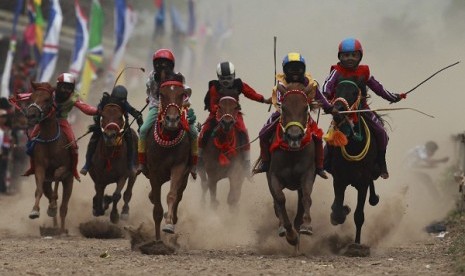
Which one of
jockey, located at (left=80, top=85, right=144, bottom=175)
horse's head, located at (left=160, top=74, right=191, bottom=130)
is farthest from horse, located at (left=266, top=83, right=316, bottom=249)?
jockey, located at (left=80, top=85, right=144, bottom=175)

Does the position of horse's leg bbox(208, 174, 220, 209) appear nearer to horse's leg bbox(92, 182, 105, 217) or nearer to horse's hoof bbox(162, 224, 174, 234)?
horse's leg bbox(92, 182, 105, 217)

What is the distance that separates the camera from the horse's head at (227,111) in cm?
1653

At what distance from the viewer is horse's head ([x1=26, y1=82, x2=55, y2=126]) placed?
51.8ft

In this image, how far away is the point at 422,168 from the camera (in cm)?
2334

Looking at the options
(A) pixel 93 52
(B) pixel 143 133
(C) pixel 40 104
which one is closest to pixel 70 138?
(C) pixel 40 104

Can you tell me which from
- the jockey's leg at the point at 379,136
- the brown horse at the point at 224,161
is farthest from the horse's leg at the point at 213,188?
the jockey's leg at the point at 379,136

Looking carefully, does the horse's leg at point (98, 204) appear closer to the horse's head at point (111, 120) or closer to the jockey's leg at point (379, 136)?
the horse's head at point (111, 120)

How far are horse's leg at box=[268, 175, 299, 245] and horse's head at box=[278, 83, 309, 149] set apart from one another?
636 mm

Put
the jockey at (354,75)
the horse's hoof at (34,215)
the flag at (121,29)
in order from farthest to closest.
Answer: the flag at (121,29)
the horse's hoof at (34,215)
the jockey at (354,75)

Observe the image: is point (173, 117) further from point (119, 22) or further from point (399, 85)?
point (119, 22)

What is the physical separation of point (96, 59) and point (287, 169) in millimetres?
24778

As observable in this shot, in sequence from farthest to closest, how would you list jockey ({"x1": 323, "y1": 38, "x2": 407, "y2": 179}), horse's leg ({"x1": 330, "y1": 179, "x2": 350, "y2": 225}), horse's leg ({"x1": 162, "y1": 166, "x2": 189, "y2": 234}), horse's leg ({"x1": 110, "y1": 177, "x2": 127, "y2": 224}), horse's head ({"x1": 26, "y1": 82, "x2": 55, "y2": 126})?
1. horse's leg ({"x1": 110, "y1": 177, "x2": 127, "y2": 224})
2. horse's head ({"x1": 26, "y1": 82, "x2": 55, "y2": 126})
3. horse's leg ({"x1": 330, "y1": 179, "x2": 350, "y2": 225})
4. jockey ({"x1": 323, "y1": 38, "x2": 407, "y2": 179})
5. horse's leg ({"x1": 162, "y1": 166, "x2": 189, "y2": 234})

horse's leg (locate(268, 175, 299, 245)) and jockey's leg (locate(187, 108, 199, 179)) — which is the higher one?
jockey's leg (locate(187, 108, 199, 179))

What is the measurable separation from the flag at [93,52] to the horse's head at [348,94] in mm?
21887
